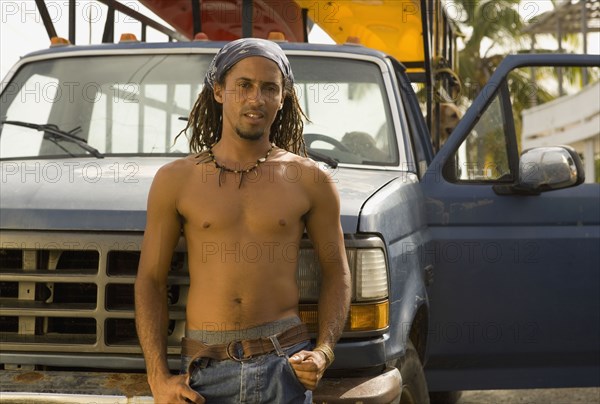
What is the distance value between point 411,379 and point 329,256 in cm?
102

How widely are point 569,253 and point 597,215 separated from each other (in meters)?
0.23

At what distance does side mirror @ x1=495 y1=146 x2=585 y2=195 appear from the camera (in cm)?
415

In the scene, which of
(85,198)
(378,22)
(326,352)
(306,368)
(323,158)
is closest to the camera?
(306,368)

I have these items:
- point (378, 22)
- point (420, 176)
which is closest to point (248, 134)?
point (420, 176)

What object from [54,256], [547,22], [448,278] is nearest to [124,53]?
[54,256]

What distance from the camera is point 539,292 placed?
4.42 m

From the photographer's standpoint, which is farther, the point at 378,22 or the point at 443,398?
the point at 378,22

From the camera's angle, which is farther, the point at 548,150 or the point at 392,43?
the point at 392,43

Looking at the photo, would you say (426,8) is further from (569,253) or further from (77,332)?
(77,332)

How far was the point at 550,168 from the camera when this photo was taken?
164 inches

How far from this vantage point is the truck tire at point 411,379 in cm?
364

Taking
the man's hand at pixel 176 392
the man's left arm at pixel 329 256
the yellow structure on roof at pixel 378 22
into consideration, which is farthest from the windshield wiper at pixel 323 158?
the yellow structure on roof at pixel 378 22

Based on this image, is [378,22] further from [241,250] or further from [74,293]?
[241,250]

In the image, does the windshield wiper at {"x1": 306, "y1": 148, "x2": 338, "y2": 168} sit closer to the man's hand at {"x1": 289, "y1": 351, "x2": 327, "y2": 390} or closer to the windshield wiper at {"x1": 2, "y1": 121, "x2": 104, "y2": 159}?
the windshield wiper at {"x1": 2, "y1": 121, "x2": 104, "y2": 159}
